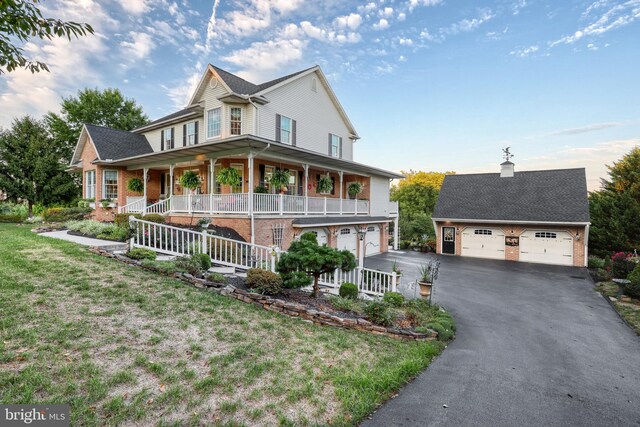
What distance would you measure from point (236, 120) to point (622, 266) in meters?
20.5

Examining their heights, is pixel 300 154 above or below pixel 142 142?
below

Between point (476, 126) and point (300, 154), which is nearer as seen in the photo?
point (300, 154)

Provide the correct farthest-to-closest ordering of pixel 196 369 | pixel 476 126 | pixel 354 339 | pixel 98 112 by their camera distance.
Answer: pixel 98 112 → pixel 476 126 → pixel 354 339 → pixel 196 369

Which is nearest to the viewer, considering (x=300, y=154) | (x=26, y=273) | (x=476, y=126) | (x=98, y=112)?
(x=26, y=273)

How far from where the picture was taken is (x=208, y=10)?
13023mm

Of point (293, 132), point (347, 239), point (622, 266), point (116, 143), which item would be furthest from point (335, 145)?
point (622, 266)

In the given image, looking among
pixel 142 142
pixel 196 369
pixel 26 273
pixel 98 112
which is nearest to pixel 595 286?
pixel 196 369

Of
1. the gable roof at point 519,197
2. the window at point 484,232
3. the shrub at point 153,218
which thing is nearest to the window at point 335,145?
the gable roof at point 519,197

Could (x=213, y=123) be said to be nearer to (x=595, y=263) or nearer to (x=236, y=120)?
(x=236, y=120)

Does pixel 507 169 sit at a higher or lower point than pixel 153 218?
higher

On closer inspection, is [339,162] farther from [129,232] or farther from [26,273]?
[26,273]

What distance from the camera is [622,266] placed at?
14.1 meters

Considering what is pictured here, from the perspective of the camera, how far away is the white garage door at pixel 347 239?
17.7 metres

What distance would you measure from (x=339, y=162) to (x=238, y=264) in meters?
9.22
